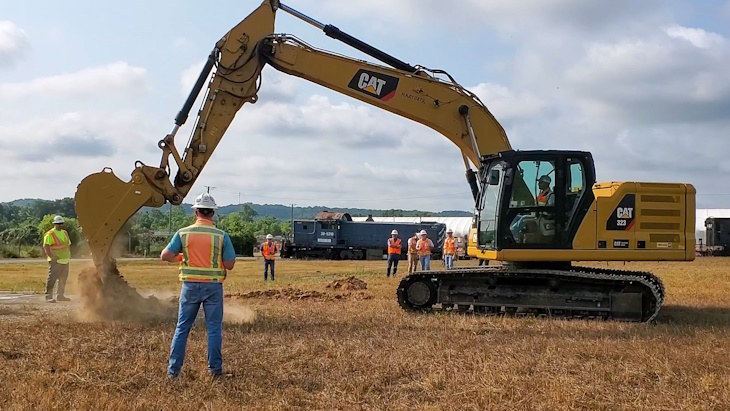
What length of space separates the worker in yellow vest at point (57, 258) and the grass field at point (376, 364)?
2756 millimetres

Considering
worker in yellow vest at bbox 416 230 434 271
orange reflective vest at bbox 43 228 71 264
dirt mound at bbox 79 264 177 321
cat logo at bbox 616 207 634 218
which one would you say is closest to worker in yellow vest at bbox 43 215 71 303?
orange reflective vest at bbox 43 228 71 264

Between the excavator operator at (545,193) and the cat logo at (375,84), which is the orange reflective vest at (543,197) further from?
the cat logo at (375,84)

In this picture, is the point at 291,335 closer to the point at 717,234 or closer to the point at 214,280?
the point at 214,280

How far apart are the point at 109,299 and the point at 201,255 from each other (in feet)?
15.3

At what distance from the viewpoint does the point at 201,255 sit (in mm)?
7109

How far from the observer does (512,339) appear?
922 centimetres

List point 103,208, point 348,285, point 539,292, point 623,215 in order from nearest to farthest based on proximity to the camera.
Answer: point 103,208 < point 623,215 < point 539,292 < point 348,285

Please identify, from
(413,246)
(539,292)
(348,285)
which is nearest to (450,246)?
(413,246)

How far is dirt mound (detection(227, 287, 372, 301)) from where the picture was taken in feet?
49.5

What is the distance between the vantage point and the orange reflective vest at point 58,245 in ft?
47.3

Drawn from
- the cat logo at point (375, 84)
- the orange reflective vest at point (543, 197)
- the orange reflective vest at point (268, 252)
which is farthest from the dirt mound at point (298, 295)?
the orange reflective vest at point (268, 252)

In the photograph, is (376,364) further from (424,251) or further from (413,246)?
(413,246)

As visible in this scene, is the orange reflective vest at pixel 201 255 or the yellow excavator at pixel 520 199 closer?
the orange reflective vest at pixel 201 255

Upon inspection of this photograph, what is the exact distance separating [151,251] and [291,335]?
1733 inches
